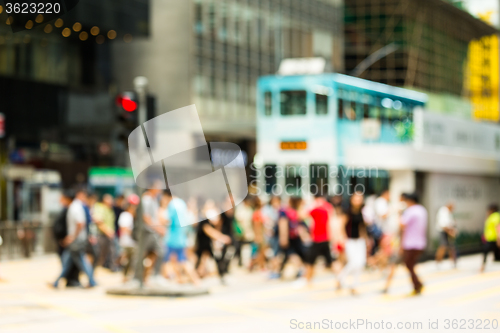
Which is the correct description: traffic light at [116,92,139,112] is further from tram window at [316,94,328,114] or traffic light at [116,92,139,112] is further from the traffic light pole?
tram window at [316,94,328,114]

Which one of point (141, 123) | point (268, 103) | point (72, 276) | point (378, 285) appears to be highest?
point (268, 103)

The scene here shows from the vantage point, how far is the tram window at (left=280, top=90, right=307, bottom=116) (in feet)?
71.4

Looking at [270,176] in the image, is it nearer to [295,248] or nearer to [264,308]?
[295,248]

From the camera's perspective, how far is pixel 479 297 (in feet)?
42.1

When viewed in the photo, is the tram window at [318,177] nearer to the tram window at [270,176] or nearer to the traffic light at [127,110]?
the tram window at [270,176]

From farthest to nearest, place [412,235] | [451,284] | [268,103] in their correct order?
[268,103]
[451,284]
[412,235]

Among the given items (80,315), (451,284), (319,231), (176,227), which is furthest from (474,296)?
(80,315)

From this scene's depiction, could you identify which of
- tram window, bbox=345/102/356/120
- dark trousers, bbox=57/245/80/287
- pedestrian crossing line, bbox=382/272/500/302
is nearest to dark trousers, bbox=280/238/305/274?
pedestrian crossing line, bbox=382/272/500/302

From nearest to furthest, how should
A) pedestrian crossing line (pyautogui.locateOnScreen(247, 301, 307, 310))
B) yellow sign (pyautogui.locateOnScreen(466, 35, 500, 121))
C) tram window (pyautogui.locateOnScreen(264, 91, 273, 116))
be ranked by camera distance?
pedestrian crossing line (pyautogui.locateOnScreen(247, 301, 307, 310)) → tram window (pyautogui.locateOnScreen(264, 91, 273, 116)) → yellow sign (pyautogui.locateOnScreen(466, 35, 500, 121))

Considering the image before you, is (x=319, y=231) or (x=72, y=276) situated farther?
(x=72, y=276)

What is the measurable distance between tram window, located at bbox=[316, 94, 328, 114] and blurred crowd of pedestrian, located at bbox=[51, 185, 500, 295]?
3396 mm

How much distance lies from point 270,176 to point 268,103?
6.62 feet

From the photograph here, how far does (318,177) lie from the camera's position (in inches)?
827

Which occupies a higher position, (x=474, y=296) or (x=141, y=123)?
(x=141, y=123)
